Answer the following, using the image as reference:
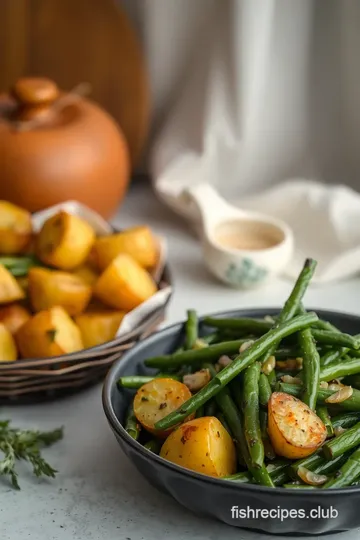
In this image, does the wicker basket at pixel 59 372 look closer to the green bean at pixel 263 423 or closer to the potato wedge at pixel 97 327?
the potato wedge at pixel 97 327

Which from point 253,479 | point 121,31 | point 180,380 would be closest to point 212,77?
point 121,31

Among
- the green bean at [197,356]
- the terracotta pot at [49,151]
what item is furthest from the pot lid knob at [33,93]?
the green bean at [197,356]

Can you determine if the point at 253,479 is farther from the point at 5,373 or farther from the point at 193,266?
the point at 193,266

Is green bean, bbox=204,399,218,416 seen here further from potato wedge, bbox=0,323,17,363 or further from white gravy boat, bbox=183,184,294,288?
white gravy boat, bbox=183,184,294,288

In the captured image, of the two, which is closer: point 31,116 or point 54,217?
point 54,217

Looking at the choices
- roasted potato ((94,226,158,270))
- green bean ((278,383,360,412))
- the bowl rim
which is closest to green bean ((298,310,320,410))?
green bean ((278,383,360,412))

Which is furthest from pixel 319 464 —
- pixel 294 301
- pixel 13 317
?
pixel 13 317
